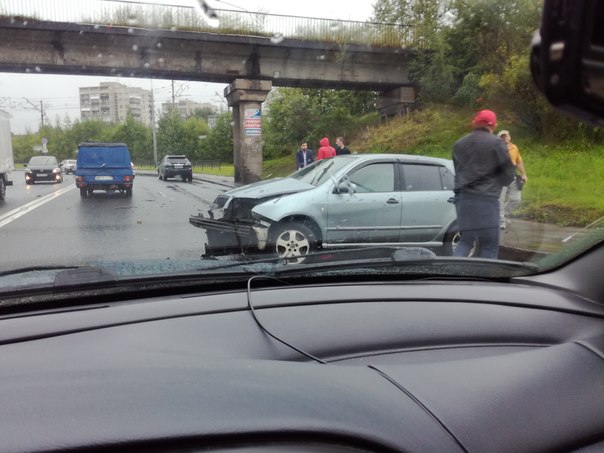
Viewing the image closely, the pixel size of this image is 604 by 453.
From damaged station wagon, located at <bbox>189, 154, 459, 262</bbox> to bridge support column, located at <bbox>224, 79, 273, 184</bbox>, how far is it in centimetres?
37

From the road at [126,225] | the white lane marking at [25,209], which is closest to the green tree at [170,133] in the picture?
the road at [126,225]

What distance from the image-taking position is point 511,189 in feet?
23.5

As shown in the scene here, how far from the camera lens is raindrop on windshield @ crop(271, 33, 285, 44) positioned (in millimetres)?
5109

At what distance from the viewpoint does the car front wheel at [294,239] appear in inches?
181

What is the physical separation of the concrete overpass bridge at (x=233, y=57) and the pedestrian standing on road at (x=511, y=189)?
4.32 feet

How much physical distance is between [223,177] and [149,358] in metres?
4.20

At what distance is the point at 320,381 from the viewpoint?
1712 millimetres

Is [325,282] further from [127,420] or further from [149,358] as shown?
[127,420]

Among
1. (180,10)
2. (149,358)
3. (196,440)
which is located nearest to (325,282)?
(149,358)

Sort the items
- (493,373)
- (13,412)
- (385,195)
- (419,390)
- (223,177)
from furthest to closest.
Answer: (385,195) < (223,177) < (493,373) < (419,390) < (13,412)

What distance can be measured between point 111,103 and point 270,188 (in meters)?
2.99

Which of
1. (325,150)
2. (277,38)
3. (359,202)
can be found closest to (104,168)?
(277,38)

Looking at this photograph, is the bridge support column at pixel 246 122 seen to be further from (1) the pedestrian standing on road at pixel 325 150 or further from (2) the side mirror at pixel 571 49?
(2) the side mirror at pixel 571 49

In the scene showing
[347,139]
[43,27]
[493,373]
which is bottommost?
[493,373]
